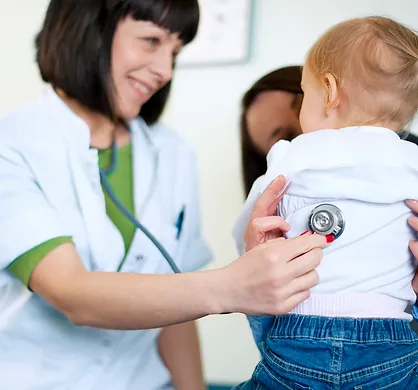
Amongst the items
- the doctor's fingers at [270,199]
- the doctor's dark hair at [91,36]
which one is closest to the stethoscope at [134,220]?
the doctor's dark hair at [91,36]

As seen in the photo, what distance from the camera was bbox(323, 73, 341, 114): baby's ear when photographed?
3.06 feet

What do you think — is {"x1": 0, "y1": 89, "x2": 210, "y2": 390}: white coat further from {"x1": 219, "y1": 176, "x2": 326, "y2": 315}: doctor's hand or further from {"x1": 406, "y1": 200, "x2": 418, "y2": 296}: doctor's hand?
{"x1": 406, "y1": 200, "x2": 418, "y2": 296}: doctor's hand

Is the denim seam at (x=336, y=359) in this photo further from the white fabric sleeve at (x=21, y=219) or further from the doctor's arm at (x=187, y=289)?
the white fabric sleeve at (x=21, y=219)

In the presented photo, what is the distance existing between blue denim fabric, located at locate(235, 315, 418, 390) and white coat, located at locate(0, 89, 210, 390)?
13.5 inches

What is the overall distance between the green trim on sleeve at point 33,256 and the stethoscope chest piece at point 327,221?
38 cm

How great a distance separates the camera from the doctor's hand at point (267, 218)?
850mm

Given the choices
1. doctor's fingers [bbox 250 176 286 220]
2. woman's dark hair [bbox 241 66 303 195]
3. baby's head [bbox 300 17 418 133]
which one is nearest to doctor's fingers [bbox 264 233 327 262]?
doctor's fingers [bbox 250 176 286 220]

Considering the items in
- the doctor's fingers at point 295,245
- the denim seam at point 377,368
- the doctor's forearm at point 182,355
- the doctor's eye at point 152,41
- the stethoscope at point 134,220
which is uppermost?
the doctor's eye at point 152,41

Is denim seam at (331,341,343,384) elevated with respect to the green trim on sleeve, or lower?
lower

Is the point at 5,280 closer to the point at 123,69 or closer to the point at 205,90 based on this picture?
the point at 123,69

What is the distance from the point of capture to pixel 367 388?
2.71 ft

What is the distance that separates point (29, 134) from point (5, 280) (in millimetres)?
260

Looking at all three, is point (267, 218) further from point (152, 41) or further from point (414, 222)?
point (152, 41)

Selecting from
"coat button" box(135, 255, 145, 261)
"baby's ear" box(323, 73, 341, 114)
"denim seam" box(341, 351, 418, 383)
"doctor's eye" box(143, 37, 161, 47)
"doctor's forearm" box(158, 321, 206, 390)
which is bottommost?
"doctor's forearm" box(158, 321, 206, 390)
